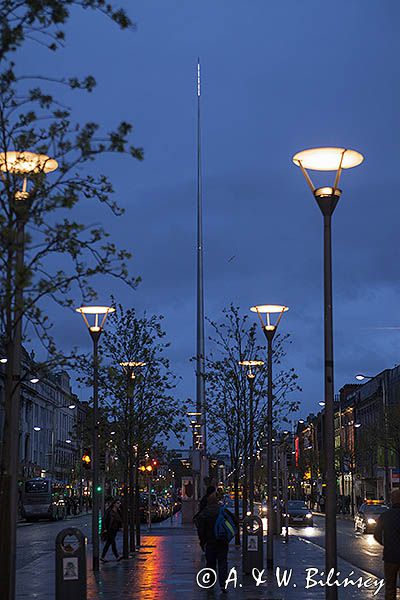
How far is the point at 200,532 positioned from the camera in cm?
2172

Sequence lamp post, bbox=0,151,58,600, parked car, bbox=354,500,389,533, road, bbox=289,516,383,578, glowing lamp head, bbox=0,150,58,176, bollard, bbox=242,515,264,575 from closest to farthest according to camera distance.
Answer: lamp post, bbox=0,151,58,600 < glowing lamp head, bbox=0,150,58,176 < bollard, bbox=242,515,264,575 < road, bbox=289,516,383,578 < parked car, bbox=354,500,389,533

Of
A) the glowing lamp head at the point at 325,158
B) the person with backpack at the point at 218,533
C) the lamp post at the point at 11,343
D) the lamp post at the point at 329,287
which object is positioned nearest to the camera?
the lamp post at the point at 11,343

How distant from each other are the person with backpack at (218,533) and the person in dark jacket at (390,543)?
5628mm

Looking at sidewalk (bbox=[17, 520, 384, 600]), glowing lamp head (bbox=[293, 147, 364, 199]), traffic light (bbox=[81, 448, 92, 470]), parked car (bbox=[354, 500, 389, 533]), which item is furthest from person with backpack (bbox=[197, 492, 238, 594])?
parked car (bbox=[354, 500, 389, 533])

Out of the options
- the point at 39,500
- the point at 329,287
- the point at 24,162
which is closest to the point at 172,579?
the point at 329,287

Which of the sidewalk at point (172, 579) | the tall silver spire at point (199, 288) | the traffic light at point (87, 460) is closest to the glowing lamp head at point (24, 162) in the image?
the sidewalk at point (172, 579)

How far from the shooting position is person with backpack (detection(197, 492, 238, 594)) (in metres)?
20.4

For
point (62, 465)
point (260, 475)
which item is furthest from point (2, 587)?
point (62, 465)

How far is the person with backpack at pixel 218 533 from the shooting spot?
20359 millimetres

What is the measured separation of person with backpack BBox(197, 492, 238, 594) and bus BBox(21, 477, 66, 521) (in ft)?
215

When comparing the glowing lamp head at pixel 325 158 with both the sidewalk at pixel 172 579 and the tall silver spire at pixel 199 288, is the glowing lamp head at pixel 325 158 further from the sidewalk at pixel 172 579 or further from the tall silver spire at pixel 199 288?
the tall silver spire at pixel 199 288

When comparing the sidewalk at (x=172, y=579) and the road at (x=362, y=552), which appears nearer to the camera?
the sidewalk at (x=172, y=579)

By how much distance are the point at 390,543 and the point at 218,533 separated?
245 inches

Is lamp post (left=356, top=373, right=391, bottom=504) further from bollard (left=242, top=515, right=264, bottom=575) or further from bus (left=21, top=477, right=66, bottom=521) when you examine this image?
bollard (left=242, top=515, right=264, bottom=575)
